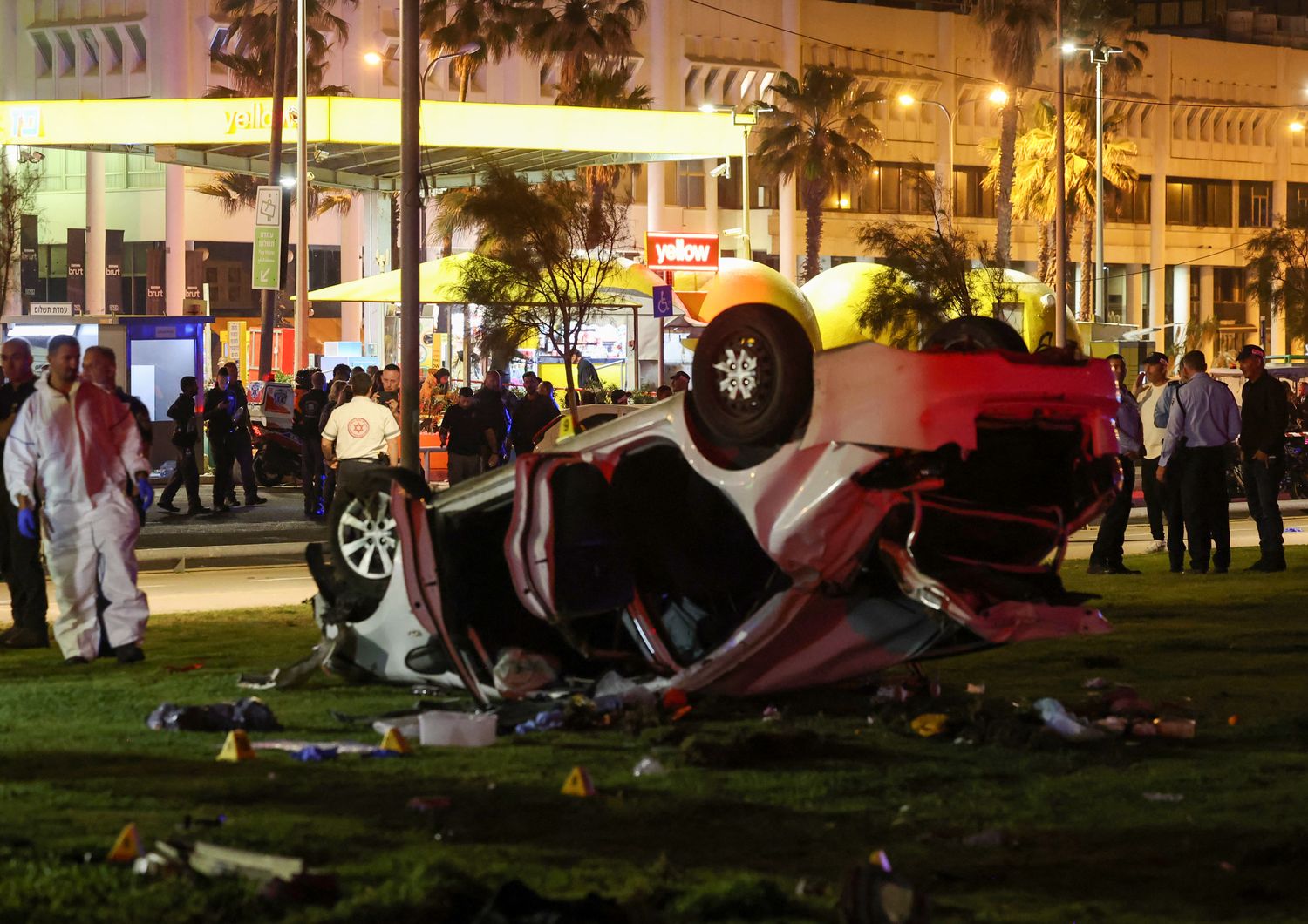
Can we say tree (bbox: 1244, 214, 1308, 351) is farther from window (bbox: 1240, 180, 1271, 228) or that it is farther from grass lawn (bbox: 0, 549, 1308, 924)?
grass lawn (bbox: 0, 549, 1308, 924)

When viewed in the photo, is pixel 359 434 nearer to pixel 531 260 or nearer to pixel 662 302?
pixel 662 302

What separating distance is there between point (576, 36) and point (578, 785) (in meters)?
47.9

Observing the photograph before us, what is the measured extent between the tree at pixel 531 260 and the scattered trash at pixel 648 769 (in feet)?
78.6

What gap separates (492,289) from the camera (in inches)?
1240

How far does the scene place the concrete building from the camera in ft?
224

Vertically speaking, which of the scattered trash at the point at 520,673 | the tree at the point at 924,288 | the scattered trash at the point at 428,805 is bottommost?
the scattered trash at the point at 428,805

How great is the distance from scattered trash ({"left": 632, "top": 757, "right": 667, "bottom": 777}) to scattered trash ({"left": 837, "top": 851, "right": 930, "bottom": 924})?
2313 millimetres

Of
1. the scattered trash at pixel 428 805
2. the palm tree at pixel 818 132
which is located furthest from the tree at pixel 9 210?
the scattered trash at pixel 428 805

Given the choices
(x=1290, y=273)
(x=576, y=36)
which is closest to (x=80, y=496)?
(x=576, y=36)

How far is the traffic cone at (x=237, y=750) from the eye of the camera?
7359 mm

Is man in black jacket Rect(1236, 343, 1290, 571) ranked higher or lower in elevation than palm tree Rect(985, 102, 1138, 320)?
lower

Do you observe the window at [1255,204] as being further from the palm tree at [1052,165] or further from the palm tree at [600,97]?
the palm tree at [600,97]

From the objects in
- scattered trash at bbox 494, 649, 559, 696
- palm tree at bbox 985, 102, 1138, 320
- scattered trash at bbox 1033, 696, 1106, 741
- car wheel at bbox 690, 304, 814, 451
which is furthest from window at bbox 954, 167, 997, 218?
car wheel at bbox 690, 304, 814, 451

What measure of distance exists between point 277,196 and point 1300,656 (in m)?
23.6
